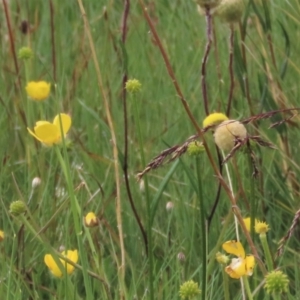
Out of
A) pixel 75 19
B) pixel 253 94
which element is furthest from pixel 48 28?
pixel 253 94

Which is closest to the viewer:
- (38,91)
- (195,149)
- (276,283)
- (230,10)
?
(276,283)

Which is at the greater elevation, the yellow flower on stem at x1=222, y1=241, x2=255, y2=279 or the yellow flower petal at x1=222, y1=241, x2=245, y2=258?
the yellow flower petal at x1=222, y1=241, x2=245, y2=258

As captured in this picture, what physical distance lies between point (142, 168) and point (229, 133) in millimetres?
201

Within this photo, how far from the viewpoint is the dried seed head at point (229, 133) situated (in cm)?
128

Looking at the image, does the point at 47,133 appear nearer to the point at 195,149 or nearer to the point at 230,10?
the point at 195,149

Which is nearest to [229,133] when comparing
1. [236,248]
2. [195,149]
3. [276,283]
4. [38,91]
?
[195,149]

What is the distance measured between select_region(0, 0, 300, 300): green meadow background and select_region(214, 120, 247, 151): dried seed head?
2.2 inches

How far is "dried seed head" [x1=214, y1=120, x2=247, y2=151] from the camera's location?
128 centimetres

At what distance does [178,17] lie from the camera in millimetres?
2936

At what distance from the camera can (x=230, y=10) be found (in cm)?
160

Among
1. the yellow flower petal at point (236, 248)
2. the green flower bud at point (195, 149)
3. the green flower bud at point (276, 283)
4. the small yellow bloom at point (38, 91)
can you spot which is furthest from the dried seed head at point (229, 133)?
the small yellow bloom at point (38, 91)

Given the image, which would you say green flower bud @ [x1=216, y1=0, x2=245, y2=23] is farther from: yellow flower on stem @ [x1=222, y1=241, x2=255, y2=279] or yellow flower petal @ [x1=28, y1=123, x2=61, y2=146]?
yellow flower on stem @ [x1=222, y1=241, x2=255, y2=279]

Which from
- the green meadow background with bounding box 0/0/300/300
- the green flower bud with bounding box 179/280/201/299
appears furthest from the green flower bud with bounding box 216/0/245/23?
the green flower bud with bounding box 179/280/201/299

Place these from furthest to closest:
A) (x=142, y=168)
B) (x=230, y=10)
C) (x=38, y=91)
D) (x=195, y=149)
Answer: (x=38, y=91)
(x=230, y=10)
(x=142, y=168)
(x=195, y=149)
